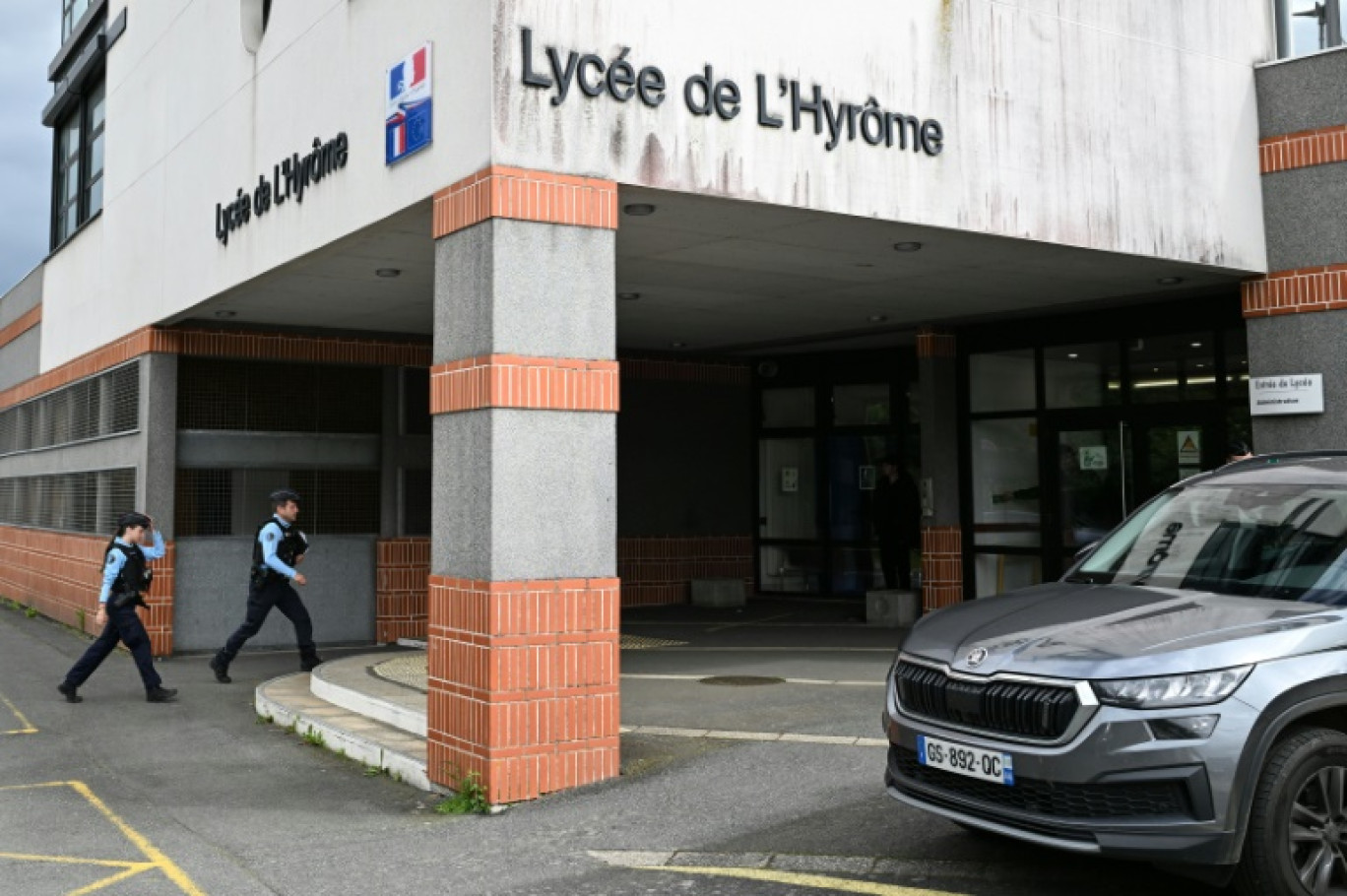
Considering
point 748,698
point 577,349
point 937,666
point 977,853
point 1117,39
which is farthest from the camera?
point 1117,39

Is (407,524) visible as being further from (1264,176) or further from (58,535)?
(1264,176)

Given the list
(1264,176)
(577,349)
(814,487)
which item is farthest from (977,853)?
(814,487)

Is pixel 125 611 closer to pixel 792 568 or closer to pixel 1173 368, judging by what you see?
pixel 792 568

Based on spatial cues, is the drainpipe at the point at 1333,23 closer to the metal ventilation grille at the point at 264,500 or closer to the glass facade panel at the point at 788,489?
the glass facade panel at the point at 788,489

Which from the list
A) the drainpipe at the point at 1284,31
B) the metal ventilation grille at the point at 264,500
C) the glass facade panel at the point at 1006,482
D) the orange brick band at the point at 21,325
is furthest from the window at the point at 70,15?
the drainpipe at the point at 1284,31

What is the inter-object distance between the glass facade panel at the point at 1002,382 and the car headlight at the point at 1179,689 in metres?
10.4

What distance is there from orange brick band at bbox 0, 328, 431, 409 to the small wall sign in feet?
29.6

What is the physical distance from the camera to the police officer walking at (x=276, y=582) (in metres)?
11.7

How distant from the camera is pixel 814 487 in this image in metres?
18.2

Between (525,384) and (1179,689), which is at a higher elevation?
(525,384)

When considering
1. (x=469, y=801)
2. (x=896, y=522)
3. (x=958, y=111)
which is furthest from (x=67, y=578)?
(x=958, y=111)

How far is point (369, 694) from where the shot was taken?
948 centimetres

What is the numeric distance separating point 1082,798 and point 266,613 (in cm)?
914

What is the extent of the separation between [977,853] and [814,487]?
1260 centimetres
